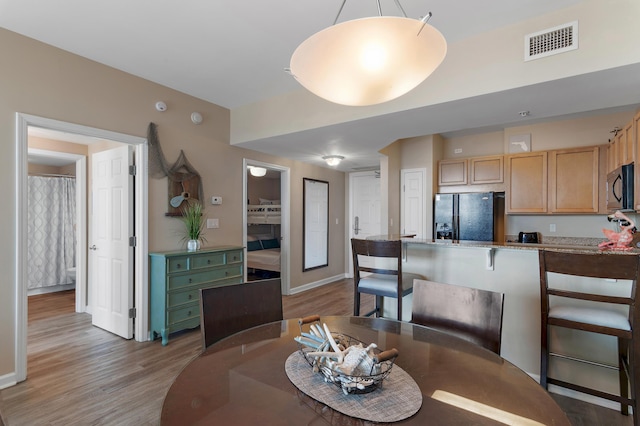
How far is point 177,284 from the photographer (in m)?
3.17

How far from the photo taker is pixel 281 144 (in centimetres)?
400

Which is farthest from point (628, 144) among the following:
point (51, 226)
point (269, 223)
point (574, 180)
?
point (51, 226)

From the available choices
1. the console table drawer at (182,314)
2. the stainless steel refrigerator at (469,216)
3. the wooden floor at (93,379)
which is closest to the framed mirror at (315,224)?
the stainless steel refrigerator at (469,216)

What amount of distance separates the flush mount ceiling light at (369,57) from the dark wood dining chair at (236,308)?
1105 millimetres

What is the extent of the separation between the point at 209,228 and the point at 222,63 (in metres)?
1.88

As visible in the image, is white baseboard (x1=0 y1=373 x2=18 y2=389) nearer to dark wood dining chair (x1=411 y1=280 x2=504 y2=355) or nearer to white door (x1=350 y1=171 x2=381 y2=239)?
dark wood dining chair (x1=411 y1=280 x2=504 y2=355)

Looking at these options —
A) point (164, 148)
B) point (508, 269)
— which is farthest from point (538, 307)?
point (164, 148)

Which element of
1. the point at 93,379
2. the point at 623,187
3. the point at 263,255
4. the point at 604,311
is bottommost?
the point at 93,379

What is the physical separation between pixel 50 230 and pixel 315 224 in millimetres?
4364

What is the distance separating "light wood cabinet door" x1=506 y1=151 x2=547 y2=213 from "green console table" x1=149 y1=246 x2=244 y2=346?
13.6 ft

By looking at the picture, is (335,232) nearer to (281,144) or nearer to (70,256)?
(281,144)

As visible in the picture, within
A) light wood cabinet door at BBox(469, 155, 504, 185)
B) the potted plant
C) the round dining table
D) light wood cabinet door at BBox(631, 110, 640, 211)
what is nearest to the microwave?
light wood cabinet door at BBox(631, 110, 640, 211)

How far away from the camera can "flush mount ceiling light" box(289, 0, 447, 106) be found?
110 centimetres

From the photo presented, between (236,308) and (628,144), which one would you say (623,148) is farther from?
(236,308)
